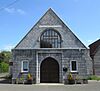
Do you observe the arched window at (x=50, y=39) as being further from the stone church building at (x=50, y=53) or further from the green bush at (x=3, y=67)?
the green bush at (x=3, y=67)

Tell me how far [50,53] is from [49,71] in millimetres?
2215

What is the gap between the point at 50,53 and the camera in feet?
93.1

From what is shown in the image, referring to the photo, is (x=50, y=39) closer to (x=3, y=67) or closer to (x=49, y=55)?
(x=49, y=55)

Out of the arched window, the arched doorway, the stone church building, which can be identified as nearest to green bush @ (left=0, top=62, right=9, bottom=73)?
the stone church building

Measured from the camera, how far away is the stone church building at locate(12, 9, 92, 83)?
28125 millimetres

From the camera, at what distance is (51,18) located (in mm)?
29469

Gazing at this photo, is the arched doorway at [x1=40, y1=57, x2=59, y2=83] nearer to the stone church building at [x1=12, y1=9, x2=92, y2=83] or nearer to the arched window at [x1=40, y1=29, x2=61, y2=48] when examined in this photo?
the stone church building at [x1=12, y1=9, x2=92, y2=83]

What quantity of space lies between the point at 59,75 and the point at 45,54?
9.51 feet

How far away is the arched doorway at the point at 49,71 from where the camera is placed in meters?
28.7

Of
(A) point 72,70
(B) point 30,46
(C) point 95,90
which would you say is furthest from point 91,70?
(C) point 95,90

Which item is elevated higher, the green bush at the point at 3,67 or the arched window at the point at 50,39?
the arched window at the point at 50,39

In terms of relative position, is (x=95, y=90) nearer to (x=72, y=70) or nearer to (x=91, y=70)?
(x=72, y=70)

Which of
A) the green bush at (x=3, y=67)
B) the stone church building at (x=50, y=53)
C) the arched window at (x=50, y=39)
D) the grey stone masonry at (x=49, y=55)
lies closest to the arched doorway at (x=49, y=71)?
the stone church building at (x=50, y=53)

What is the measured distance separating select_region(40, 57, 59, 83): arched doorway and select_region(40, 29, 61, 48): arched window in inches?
64.1
